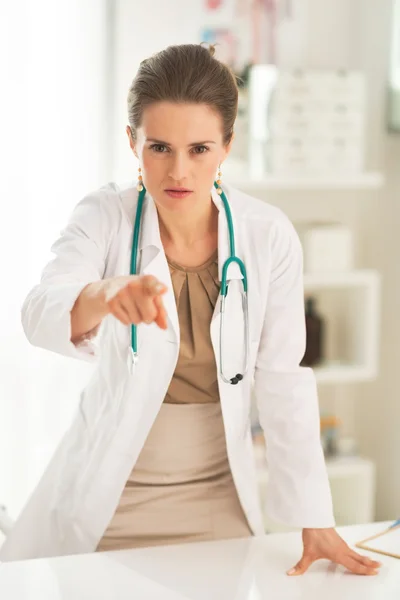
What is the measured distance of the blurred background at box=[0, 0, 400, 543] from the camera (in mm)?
2652

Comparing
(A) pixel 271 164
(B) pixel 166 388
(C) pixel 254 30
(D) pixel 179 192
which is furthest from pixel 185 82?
(C) pixel 254 30

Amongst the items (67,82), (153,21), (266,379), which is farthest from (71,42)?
(266,379)

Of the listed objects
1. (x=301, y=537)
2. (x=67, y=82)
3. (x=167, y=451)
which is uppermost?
(x=67, y=82)

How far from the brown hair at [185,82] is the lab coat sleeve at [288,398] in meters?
0.27

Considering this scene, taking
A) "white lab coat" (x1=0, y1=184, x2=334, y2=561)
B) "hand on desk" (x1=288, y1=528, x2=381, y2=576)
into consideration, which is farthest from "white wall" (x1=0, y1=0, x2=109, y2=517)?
"hand on desk" (x1=288, y1=528, x2=381, y2=576)

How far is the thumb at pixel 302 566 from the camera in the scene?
1395 mm

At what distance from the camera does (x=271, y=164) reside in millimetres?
2869

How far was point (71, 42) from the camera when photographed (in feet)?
8.77

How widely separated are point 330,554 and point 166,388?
40cm

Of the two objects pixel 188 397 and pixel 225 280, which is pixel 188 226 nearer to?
pixel 225 280

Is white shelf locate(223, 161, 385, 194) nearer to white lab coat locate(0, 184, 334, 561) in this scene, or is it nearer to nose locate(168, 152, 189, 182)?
white lab coat locate(0, 184, 334, 561)

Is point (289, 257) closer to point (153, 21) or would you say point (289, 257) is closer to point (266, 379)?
point (266, 379)

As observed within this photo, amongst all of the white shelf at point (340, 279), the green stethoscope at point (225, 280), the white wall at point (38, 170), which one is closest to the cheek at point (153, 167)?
the green stethoscope at point (225, 280)

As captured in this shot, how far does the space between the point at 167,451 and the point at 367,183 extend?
1.59m
